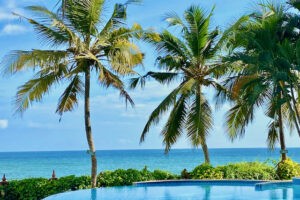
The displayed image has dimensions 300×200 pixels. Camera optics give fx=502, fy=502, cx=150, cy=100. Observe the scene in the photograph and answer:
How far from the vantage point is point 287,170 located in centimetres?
1498

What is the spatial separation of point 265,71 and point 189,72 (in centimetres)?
319

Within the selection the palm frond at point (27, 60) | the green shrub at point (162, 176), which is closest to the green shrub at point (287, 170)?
the green shrub at point (162, 176)

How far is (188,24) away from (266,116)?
4037 mm

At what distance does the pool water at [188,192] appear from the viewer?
12.4m

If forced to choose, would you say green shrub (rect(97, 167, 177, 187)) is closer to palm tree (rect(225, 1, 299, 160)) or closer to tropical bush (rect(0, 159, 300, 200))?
tropical bush (rect(0, 159, 300, 200))

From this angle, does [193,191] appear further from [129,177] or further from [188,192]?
[129,177]

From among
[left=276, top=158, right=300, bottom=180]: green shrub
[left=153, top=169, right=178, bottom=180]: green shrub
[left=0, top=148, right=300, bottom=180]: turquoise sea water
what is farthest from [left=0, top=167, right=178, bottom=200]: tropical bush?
[left=0, top=148, right=300, bottom=180]: turquoise sea water

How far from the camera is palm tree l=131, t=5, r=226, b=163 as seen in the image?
14.9 meters

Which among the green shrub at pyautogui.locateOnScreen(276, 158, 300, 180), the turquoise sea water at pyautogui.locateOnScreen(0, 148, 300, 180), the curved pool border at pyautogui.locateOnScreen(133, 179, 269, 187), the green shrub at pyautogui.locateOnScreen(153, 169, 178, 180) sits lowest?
the turquoise sea water at pyautogui.locateOnScreen(0, 148, 300, 180)

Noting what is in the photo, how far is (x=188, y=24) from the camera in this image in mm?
15453

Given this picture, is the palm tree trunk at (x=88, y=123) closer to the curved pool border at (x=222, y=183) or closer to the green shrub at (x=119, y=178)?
the green shrub at (x=119, y=178)

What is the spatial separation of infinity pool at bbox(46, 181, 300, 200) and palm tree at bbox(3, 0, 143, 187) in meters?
0.92

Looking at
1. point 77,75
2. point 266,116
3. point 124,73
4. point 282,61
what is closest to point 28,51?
point 77,75

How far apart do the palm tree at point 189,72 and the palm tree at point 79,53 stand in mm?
1710
